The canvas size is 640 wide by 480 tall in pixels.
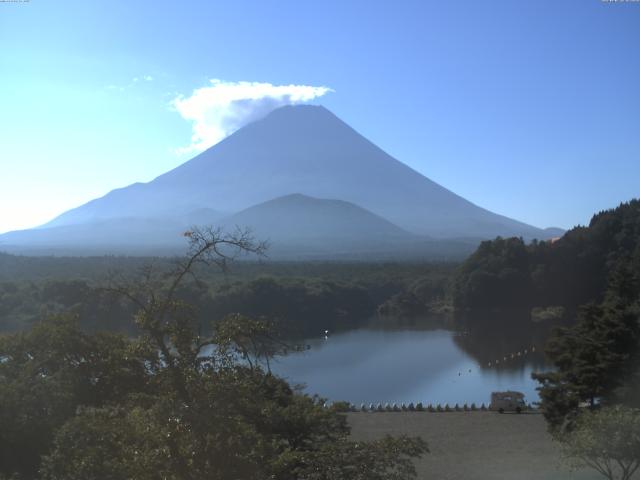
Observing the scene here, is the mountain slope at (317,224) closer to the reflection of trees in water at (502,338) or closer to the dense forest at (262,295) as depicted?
the dense forest at (262,295)

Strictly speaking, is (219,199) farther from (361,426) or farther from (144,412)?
(144,412)

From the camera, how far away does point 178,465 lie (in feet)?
9.52

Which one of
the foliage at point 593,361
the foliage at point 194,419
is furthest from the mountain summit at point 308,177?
the foliage at point 194,419

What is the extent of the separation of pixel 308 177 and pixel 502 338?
94.9 metres

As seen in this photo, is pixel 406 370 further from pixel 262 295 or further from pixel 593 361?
pixel 262 295

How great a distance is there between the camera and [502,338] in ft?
78.5

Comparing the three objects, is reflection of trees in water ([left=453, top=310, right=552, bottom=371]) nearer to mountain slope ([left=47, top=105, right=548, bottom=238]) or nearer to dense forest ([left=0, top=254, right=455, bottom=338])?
dense forest ([left=0, top=254, right=455, bottom=338])

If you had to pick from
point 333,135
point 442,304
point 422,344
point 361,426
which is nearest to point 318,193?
point 333,135

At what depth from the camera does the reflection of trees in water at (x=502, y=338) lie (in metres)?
19.9

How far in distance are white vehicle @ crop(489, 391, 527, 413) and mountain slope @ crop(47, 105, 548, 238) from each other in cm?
9943

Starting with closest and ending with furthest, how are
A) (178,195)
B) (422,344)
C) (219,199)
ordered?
(422,344), (219,199), (178,195)

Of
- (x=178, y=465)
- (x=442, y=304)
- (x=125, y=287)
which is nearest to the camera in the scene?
(x=178, y=465)

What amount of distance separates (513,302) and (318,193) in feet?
283

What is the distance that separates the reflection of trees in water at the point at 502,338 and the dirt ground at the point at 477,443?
8.04 meters
